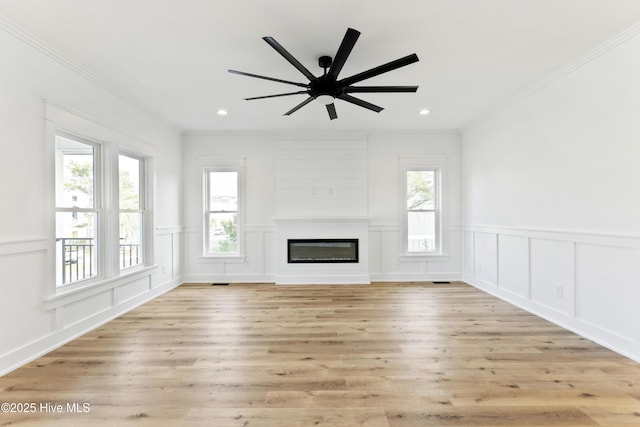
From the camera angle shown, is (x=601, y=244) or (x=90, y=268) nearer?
(x=601, y=244)

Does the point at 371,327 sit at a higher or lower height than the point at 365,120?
lower

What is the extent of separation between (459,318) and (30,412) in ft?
12.1

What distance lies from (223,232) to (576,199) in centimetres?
491

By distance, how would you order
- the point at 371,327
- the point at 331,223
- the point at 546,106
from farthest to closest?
1. the point at 331,223
2. the point at 546,106
3. the point at 371,327

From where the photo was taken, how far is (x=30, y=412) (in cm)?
181

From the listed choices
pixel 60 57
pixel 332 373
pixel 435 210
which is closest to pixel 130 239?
pixel 60 57

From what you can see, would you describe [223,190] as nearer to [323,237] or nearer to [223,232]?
[223,232]

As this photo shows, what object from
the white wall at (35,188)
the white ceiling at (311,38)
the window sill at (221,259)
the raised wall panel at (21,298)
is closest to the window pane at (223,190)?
the window sill at (221,259)

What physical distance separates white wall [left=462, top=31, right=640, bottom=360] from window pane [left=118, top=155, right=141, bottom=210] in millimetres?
5035

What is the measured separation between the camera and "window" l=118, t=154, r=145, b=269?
377cm

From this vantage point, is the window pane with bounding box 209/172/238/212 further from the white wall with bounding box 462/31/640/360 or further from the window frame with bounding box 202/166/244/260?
the white wall with bounding box 462/31/640/360

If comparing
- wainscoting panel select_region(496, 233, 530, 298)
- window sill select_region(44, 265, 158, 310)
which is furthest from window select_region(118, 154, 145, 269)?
wainscoting panel select_region(496, 233, 530, 298)

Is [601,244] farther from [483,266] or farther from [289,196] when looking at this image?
[289,196]

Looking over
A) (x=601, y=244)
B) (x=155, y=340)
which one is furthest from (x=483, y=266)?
(x=155, y=340)
